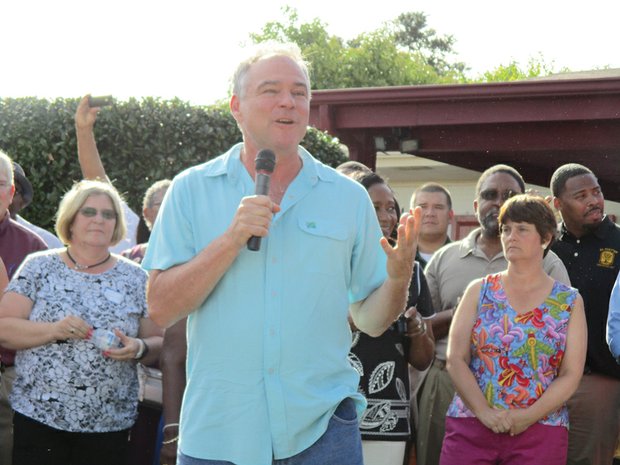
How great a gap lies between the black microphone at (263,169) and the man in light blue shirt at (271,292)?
0.34 feet

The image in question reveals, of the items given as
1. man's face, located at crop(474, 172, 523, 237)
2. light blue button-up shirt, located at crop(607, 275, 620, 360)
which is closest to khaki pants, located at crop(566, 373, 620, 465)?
light blue button-up shirt, located at crop(607, 275, 620, 360)

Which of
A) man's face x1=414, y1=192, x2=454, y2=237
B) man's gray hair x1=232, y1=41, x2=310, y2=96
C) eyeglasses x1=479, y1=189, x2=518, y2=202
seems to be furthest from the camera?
man's face x1=414, y1=192, x2=454, y2=237

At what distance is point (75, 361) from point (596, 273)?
3.28 m

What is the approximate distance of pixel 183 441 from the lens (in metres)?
3.42

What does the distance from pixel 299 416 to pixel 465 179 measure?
1703 centimetres

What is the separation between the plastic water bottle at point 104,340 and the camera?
562 centimetres

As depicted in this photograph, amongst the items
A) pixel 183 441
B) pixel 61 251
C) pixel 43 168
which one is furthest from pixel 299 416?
pixel 43 168

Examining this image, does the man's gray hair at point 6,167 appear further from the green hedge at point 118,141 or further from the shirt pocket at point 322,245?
the shirt pocket at point 322,245

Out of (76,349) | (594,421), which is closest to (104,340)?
(76,349)

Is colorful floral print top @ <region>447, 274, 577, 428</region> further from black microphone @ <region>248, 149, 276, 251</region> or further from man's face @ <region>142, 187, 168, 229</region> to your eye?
man's face @ <region>142, 187, 168, 229</region>

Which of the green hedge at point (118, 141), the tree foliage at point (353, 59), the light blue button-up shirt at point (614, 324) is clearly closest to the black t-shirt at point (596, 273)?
the light blue button-up shirt at point (614, 324)

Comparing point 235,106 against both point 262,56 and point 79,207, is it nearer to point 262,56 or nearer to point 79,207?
point 262,56

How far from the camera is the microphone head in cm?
330

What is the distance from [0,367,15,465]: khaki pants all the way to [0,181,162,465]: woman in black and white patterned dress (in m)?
0.50
